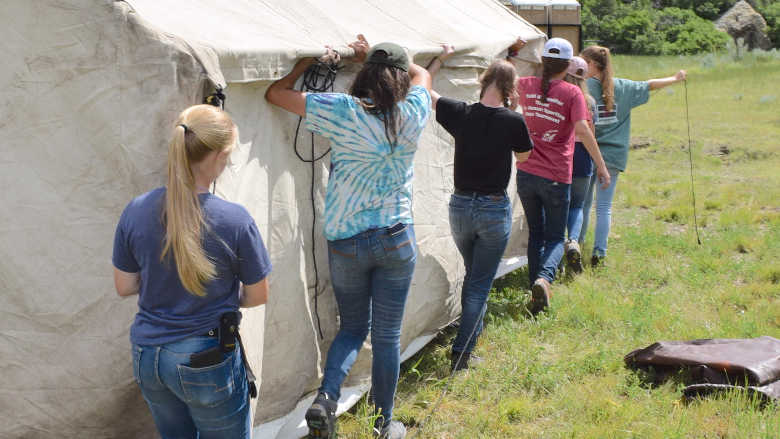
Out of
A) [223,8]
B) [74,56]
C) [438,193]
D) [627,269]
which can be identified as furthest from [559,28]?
[74,56]

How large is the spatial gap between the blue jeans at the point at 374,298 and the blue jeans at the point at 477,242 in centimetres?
86

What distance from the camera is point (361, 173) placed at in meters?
3.19

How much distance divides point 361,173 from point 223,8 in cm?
98

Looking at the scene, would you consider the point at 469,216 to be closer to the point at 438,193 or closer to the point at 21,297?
the point at 438,193

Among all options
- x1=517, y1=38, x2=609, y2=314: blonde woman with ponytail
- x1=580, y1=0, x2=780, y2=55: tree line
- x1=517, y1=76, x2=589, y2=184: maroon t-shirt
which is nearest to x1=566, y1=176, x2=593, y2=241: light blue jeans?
x1=517, y1=38, x2=609, y2=314: blonde woman with ponytail

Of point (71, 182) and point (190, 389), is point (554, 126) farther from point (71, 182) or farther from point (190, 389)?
point (190, 389)

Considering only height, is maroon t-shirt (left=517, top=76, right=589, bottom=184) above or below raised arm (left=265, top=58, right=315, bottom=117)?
below

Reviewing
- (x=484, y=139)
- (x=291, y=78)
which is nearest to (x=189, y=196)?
(x=291, y=78)

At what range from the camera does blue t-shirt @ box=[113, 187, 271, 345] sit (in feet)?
7.57

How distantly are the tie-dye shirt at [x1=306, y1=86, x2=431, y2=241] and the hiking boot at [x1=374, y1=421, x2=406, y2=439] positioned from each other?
947 millimetres

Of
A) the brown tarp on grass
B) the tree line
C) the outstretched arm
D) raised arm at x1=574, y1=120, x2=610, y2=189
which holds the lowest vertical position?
the tree line

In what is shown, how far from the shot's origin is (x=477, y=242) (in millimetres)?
4250

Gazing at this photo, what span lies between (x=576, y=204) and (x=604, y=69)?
1.07 metres

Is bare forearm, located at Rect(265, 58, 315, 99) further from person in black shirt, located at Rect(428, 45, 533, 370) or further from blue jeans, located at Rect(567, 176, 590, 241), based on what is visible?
blue jeans, located at Rect(567, 176, 590, 241)
